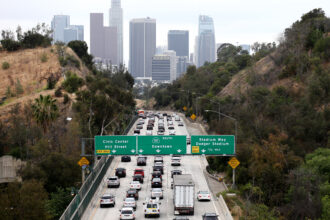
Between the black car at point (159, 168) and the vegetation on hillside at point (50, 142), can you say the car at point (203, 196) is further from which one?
the black car at point (159, 168)

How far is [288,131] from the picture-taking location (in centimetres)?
6303

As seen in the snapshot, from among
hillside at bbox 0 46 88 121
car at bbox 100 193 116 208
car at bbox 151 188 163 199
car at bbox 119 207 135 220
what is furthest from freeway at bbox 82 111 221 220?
hillside at bbox 0 46 88 121

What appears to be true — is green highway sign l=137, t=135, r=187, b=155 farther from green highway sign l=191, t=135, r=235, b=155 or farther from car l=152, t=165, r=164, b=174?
car l=152, t=165, r=164, b=174

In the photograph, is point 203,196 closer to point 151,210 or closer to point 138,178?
point 151,210

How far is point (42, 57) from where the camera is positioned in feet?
346

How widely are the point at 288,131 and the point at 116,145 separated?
28.4m

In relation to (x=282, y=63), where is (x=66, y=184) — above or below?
below

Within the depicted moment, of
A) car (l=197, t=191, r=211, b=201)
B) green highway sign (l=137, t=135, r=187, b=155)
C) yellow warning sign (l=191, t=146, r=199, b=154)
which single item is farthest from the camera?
yellow warning sign (l=191, t=146, r=199, b=154)

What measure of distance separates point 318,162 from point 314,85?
2044cm

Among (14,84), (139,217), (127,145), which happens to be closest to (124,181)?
(127,145)

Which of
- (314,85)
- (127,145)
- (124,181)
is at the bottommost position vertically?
(124,181)

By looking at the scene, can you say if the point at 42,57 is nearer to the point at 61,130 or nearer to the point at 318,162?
the point at 61,130

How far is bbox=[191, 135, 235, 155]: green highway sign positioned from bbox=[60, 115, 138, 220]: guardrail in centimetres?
942

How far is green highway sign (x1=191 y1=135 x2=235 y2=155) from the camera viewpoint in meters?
43.4
